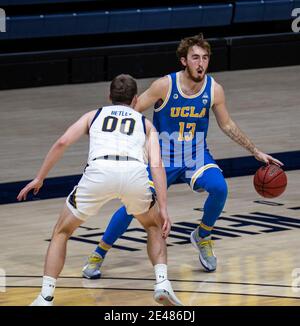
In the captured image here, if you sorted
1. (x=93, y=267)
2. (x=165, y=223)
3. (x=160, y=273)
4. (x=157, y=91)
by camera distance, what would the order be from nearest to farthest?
(x=165, y=223) → (x=160, y=273) → (x=93, y=267) → (x=157, y=91)

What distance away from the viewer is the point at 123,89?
23.6 feet

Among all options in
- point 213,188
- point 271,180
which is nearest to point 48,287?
point 213,188

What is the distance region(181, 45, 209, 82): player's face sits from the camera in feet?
26.9

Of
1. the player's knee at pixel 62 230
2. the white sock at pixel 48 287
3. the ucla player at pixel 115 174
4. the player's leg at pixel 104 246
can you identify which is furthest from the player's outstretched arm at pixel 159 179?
the player's leg at pixel 104 246

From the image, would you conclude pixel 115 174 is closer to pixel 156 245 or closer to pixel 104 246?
pixel 156 245

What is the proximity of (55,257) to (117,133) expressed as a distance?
32.1 inches

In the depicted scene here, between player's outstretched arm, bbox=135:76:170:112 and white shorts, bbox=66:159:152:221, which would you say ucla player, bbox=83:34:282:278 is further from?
white shorts, bbox=66:159:152:221

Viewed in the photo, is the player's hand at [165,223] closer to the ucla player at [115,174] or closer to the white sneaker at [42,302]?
the ucla player at [115,174]

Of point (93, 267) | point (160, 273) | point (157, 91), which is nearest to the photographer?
point (160, 273)

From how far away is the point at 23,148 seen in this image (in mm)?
12898

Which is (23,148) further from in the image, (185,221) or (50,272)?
(50,272)

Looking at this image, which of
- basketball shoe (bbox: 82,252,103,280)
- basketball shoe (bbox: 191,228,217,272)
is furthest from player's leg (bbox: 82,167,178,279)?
basketball shoe (bbox: 191,228,217,272)

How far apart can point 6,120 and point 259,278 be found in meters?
7.07

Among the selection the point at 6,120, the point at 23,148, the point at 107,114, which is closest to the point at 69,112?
the point at 6,120
